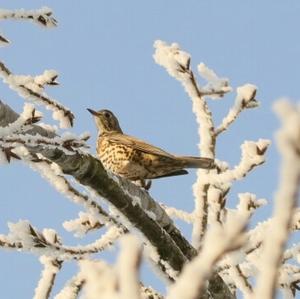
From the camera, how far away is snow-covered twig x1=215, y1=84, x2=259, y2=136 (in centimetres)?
514

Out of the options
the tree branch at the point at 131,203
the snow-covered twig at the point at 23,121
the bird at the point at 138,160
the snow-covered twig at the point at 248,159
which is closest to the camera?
the snow-covered twig at the point at 23,121

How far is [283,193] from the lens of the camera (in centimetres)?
89

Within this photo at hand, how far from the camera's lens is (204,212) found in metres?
Result: 5.00

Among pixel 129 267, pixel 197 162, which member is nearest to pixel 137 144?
pixel 197 162

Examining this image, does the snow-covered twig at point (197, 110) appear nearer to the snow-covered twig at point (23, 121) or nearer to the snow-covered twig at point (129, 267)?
the snow-covered twig at point (23, 121)

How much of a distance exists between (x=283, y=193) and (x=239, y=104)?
4.35 metres

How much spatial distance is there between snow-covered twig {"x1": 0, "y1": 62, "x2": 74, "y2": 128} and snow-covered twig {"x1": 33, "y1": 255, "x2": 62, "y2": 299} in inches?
50.8

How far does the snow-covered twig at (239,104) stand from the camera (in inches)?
202

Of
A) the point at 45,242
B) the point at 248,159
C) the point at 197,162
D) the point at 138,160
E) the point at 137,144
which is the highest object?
the point at 137,144

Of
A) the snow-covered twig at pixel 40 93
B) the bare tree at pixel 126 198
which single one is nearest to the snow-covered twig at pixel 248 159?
the bare tree at pixel 126 198

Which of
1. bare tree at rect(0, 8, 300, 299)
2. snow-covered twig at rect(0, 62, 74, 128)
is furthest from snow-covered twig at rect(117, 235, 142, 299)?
snow-covered twig at rect(0, 62, 74, 128)

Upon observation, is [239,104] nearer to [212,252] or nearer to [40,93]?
[40,93]

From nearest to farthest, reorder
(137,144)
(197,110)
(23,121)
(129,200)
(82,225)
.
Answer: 1. (23,121)
2. (129,200)
3. (82,225)
4. (197,110)
5. (137,144)

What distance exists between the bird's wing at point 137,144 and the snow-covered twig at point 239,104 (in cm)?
190
